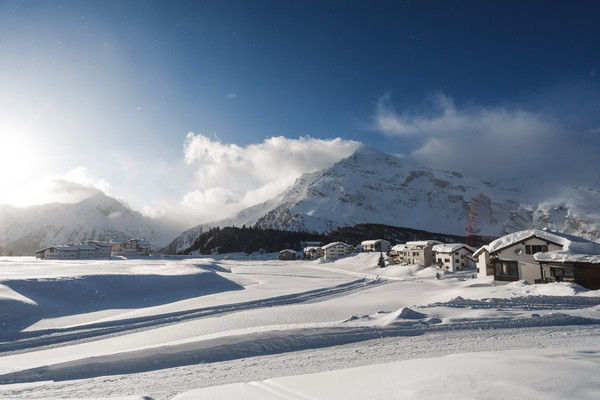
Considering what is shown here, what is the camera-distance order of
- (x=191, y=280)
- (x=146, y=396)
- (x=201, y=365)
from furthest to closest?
(x=191, y=280), (x=201, y=365), (x=146, y=396)

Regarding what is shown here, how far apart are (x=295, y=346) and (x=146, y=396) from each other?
4.70m

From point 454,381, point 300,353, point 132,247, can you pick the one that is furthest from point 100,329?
point 132,247

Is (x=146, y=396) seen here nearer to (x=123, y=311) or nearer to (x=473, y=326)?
(x=473, y=326)

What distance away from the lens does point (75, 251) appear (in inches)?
3661

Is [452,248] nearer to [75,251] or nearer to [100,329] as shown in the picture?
[100,329]

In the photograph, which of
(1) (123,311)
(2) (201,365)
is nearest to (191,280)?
(1) (123,311)

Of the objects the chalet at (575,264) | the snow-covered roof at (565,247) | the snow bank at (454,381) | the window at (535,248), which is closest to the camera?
the snow bank at (454,381)

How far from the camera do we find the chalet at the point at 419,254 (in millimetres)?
62156

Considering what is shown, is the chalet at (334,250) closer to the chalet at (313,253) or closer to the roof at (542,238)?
the chalet at (313,253)

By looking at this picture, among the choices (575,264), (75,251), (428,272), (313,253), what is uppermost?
(575,264)

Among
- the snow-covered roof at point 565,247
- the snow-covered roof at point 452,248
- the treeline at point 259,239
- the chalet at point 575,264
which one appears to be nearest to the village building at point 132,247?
the treeline at point 259,239

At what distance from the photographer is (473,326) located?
35.2 ft

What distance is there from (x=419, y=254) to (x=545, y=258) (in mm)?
41601

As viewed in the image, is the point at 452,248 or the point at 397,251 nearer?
the point at 452,248
